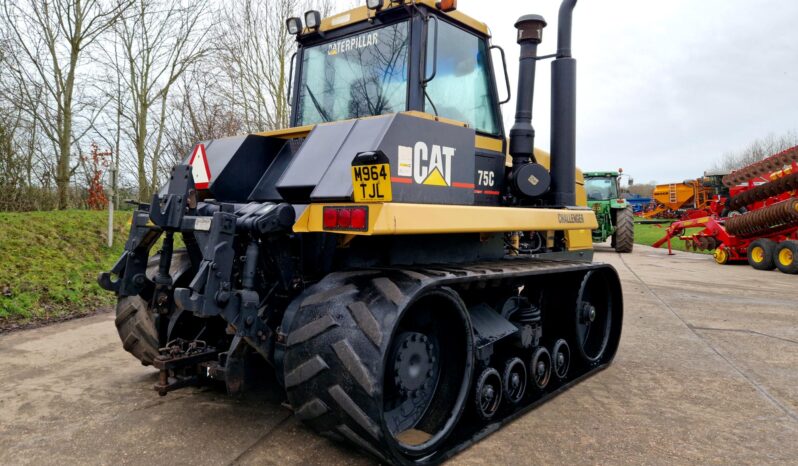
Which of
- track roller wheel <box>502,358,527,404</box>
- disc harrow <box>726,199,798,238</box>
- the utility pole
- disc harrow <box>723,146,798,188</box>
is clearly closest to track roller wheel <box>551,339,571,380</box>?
track roller wheel <box>502,358,527,404</box>

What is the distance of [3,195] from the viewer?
12.6m

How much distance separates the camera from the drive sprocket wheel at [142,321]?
12.5 feet

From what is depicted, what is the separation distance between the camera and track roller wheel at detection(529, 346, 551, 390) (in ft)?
13.8

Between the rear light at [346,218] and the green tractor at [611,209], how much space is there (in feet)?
54.6

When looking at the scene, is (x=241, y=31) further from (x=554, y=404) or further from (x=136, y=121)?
(x=554, y=404)

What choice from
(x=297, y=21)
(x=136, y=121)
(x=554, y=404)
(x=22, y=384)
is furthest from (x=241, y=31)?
(x=554, y=404)

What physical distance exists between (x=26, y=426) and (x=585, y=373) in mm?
4166

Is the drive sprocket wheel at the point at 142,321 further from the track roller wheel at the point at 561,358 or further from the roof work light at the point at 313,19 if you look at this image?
the track roller wheel at the point at 561,358

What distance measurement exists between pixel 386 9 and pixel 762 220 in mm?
13135

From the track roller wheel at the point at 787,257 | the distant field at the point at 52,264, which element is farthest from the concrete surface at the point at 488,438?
the track roller wheel at the point at 787,257

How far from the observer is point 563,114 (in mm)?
4742

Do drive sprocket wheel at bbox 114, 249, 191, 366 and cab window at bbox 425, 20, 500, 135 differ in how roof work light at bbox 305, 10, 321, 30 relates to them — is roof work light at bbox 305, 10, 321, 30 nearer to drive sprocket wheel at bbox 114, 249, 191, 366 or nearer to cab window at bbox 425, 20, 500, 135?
cab window at bbox 425, 20, 500, 135

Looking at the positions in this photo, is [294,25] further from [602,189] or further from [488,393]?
[602,189]

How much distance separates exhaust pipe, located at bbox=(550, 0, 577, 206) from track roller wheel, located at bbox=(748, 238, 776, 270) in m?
11.4
